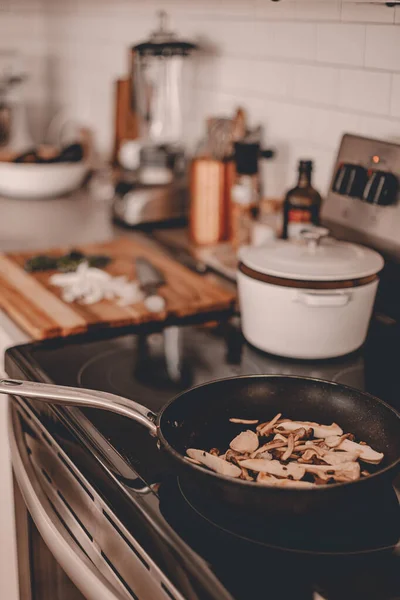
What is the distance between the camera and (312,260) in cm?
113

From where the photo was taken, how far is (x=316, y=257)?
1.14 meters

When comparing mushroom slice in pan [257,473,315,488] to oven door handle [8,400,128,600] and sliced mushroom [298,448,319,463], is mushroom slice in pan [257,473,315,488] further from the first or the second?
oven door handle [8,400,128,600]

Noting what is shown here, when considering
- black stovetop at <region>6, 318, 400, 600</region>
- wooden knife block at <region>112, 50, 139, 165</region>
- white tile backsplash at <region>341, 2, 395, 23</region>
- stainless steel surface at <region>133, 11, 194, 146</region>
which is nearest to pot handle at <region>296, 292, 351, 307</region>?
black stovetop at <region>6, 318, 400, 600</region>

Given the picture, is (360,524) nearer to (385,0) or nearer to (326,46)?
(385,0)

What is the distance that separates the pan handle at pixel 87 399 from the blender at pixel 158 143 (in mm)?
1102

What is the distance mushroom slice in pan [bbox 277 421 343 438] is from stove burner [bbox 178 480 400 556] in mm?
112

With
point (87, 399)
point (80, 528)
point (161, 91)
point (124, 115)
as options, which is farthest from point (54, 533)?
point (124, 115)

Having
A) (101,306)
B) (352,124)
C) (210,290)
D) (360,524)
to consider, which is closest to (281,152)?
(352,124)

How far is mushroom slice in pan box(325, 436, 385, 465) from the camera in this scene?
827 mm

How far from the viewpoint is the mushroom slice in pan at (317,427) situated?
89cm

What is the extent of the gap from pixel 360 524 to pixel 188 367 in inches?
17.9

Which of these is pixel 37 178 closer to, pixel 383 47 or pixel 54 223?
pixel 54 223

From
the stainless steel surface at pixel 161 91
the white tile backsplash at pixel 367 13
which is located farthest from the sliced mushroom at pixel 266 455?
the stainless steel surface at pixel 161 91

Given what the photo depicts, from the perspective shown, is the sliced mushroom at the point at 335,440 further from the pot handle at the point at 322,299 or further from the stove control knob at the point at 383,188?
the stove control knob at the point at 383,188
